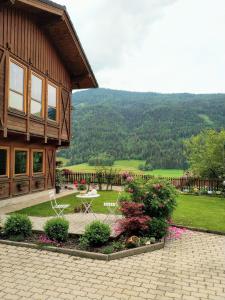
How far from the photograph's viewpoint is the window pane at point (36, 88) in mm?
14125

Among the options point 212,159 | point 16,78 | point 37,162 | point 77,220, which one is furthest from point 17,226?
point 212,159

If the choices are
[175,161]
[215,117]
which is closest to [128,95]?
[215,117]

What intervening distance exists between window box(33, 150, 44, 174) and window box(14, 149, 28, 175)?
92cm

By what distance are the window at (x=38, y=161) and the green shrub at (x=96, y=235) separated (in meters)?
9.71

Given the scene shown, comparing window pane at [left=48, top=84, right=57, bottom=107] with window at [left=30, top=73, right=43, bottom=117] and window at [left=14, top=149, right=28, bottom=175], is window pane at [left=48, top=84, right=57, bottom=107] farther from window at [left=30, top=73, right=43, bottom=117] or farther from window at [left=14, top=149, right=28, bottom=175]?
window at [left=14, top=149, right=28, bottom=175]

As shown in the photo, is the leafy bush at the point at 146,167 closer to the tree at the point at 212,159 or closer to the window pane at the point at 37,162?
the tree at the point at 212,159

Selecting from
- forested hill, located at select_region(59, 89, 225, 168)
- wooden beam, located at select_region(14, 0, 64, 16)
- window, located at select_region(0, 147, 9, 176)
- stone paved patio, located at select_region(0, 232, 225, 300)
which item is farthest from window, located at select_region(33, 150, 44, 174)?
forested hill, located at select_region(59, 89, 225, 168)

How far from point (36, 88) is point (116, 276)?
1055cm

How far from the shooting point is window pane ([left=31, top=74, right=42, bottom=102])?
14125mm

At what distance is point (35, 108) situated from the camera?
47.2 feet

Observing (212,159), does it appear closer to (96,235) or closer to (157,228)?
(157,228)

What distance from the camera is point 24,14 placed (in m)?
13.4

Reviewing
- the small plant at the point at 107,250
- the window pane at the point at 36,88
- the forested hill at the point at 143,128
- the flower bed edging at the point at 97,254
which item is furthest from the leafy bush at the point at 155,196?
the forested hill at the point at 143,128

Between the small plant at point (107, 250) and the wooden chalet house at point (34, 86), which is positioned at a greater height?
the wooden chalet house at point (34, 86)
